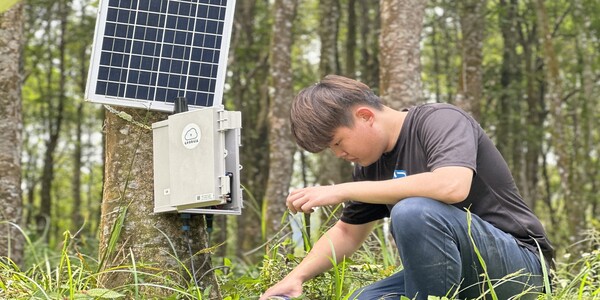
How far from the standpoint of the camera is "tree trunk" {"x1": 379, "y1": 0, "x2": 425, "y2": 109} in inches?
277

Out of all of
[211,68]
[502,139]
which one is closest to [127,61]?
[211,68]

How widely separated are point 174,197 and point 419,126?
1.07 metres

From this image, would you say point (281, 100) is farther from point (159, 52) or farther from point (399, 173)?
point (399, 173)

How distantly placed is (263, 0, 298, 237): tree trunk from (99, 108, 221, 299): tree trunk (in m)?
5.65

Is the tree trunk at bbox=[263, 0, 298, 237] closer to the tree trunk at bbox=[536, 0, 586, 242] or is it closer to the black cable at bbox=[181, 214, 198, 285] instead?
the tree trunk at bbox=[536, 0, 586, 242]

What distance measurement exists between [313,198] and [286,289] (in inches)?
21.0

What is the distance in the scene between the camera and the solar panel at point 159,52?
3.85 meters

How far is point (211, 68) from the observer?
3.98 metres

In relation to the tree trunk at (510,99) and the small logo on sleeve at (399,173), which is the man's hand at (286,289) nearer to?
the small logo on sleeve at (399,173)

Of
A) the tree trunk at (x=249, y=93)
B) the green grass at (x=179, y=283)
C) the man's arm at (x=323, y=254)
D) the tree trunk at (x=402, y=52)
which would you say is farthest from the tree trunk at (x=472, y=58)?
the man's arm at (x=323, y=254)

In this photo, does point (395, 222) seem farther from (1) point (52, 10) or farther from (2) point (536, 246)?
(1) point (52, 10)

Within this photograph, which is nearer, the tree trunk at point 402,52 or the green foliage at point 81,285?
the green foliage at point 81,285

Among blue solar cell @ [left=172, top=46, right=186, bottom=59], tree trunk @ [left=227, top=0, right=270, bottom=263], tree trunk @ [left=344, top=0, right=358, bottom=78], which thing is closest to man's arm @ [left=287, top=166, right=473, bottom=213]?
blue solar cell @ [left=172, top=46, right=186, bottom=59]

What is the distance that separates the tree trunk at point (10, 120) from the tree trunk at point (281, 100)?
11.8 feet
